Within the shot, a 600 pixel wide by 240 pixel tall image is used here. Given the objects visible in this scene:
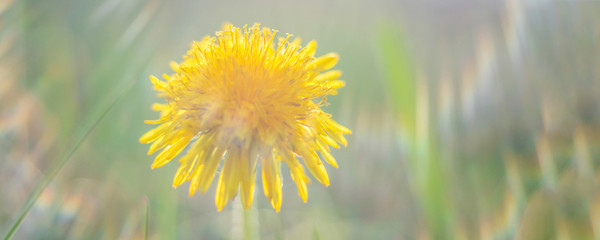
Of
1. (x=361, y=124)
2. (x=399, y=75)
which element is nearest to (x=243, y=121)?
(x=399, y=75)

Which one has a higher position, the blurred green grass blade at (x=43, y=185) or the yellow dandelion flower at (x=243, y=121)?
the yellow dandelion flower at (x=243, y=121)

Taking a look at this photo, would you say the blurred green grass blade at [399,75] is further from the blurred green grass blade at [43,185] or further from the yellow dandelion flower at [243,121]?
the blurred green grass blade at [43,185]

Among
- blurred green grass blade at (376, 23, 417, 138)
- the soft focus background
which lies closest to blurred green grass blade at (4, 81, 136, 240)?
the soft focus background

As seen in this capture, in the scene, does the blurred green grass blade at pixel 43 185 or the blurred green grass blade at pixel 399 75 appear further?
the blurred green grass blade at pixel 399 75

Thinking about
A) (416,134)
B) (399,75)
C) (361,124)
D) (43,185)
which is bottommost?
(43,185)

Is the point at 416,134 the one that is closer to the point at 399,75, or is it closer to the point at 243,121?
the point at 399,75

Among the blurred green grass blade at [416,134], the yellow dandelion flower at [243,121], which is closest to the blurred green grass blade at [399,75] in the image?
the blurred green grass blade at [416,134]
